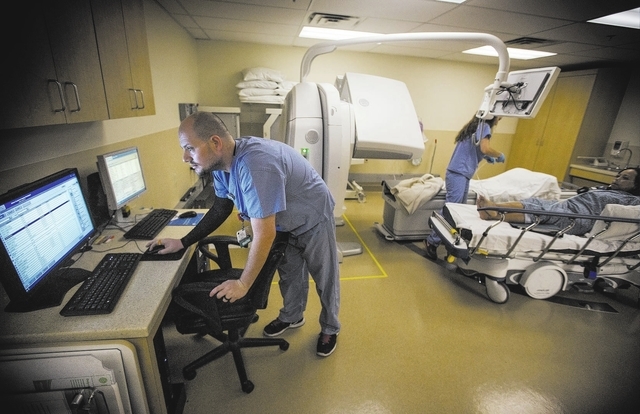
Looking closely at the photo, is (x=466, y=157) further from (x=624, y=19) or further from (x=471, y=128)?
(x=624, y=19)

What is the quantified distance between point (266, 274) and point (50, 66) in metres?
1.14

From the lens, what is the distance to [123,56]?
1.50 meters

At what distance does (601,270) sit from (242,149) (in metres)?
2.95

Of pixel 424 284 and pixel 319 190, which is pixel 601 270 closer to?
pixel 424 284

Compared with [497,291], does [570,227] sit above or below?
above

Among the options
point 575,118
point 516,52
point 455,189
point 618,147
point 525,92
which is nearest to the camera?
point 525,92

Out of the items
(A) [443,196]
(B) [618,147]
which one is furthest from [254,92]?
(B) [618,147]

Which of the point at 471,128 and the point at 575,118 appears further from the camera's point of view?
the point at 575,118

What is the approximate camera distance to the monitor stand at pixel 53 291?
3.44 ft

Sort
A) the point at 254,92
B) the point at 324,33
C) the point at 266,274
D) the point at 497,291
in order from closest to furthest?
the point at 266,274
the point at 497,291
the point at 324,33
the point at 254,92

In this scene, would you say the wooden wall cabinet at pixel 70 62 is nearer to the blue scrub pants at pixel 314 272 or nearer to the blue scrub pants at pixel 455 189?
the blue scrub pants at pixel 314 272

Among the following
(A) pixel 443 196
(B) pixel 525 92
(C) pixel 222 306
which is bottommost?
(C) pixel 222 306

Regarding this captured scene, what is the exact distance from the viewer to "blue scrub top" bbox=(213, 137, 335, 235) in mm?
1254

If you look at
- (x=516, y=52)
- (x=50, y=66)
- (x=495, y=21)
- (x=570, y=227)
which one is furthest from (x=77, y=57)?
(x=516, y=52)
